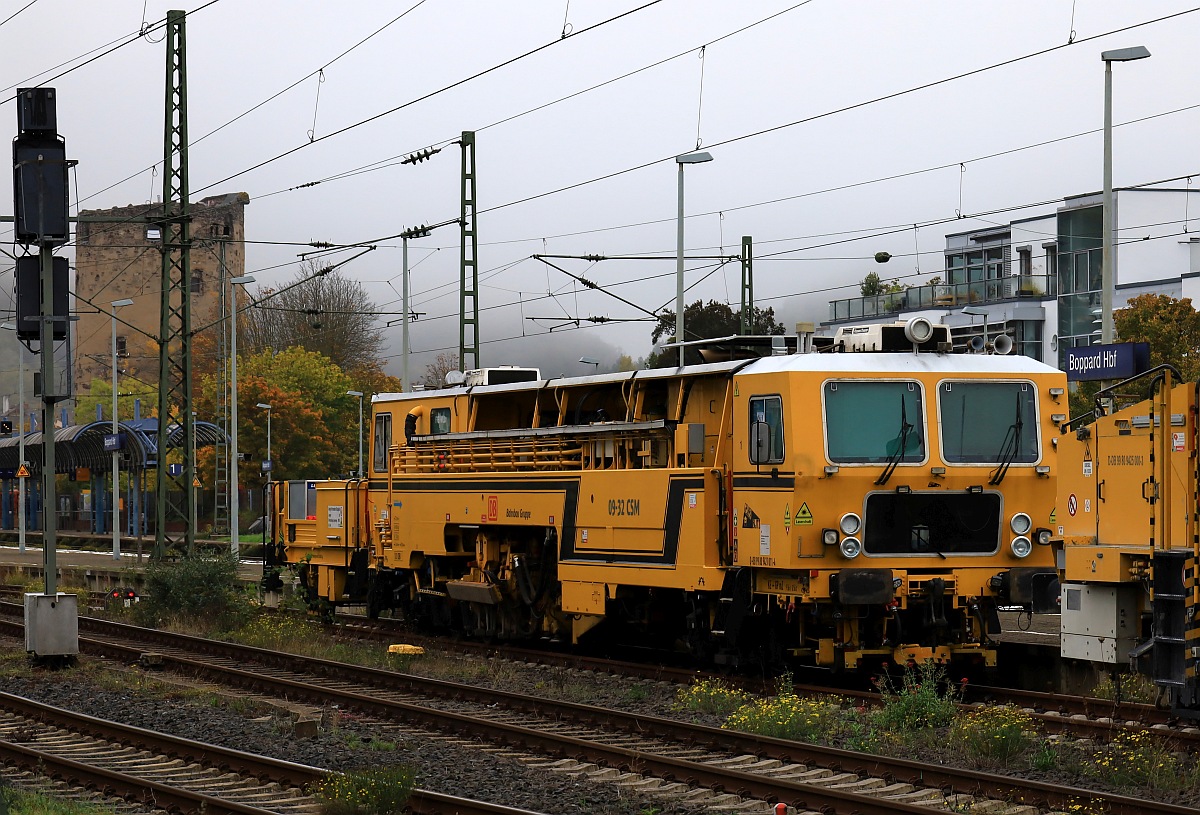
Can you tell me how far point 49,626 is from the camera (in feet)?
58.0

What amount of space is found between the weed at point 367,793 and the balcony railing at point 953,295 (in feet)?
149

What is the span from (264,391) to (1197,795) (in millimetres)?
56199

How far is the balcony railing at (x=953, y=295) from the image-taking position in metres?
53.3

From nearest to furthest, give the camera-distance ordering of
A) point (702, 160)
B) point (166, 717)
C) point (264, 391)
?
1. point (166, 717)
2. point (702, 160)
3. point (264, 391)

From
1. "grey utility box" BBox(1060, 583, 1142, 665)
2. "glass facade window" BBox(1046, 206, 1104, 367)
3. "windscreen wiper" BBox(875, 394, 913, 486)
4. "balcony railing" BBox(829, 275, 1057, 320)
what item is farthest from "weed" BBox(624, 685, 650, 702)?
"balcony railing" BBox(829, 275, 1057, 320)

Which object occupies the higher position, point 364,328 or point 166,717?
point 364,328

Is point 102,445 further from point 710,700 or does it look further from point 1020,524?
point 1020,524

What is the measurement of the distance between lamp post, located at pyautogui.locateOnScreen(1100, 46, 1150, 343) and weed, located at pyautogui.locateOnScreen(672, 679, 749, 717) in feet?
33.1

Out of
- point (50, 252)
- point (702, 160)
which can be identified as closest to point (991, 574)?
point (50, 252)

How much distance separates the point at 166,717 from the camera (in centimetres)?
1413

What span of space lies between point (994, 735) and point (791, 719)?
1.81 meters

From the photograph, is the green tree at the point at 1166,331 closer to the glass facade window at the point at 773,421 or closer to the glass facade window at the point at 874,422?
the glass facade window at the point at 874,422

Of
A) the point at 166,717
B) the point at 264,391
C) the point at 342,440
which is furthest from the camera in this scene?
the point at 342,440

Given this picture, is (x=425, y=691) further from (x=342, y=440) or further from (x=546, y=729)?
(x=342, y=440)
